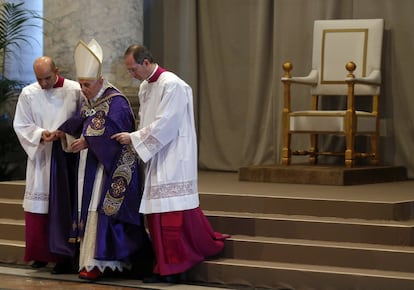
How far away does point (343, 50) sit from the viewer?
799cm

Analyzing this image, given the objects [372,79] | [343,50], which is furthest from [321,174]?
[343,50]

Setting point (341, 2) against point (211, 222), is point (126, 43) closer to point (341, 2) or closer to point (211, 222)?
point (341, 2)

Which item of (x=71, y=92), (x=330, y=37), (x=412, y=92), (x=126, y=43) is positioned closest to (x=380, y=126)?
(x=412, y=92)

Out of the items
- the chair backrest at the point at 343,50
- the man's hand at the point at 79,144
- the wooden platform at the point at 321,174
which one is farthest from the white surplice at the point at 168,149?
the chair backrest at the point at 343,50

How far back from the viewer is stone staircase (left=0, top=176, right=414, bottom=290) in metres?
5.23

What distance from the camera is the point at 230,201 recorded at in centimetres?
612

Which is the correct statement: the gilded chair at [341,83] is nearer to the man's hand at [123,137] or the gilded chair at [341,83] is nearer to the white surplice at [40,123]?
the white surplice at [40,123]

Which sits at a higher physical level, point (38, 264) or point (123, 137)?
point (123, 137)

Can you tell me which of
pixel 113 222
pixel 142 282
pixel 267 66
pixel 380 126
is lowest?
pixel 142 282

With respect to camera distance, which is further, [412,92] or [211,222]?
[412,92]

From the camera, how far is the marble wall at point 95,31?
827 cm

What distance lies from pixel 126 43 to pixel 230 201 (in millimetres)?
2807

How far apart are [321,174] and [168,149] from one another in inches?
78.8

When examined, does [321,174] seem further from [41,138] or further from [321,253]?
[41,138]
